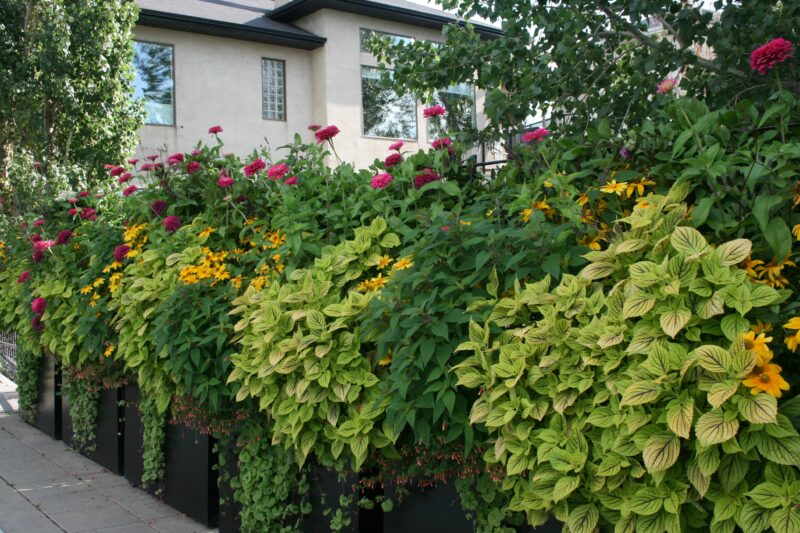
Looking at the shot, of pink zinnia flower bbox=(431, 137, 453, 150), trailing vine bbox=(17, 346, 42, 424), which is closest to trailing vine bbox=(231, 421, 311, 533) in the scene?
pink zinnia flower bbox=(431, 137, 453, 150)

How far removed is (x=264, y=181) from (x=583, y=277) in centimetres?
250

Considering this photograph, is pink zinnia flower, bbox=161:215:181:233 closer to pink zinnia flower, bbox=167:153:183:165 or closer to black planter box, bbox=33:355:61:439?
Answer: pink zinnia flower, bbox=167:153:183:165

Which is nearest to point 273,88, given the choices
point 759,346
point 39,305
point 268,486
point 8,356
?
point 8,356

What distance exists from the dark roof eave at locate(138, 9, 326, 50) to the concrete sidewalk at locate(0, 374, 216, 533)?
35.8 ft

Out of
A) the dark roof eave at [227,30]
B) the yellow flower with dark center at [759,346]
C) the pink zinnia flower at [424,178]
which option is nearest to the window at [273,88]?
the dark roof eave at [227,30]

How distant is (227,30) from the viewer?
16.7 m

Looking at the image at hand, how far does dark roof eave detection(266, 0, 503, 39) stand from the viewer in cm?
1769

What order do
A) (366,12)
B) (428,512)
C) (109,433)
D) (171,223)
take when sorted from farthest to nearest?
(366,12), (109,433), (171,223), (428,512)

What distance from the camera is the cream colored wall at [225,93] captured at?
53.4 ft

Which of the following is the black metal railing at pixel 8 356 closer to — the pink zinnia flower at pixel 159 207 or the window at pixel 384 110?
the pink zinnia flower at pixel 159 207

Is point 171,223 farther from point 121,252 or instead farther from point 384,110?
point 384,110

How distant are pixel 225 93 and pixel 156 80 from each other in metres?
1.48

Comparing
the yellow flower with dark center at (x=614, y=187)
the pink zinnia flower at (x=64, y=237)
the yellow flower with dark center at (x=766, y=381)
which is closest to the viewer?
the yellow flower with dark center at (x=766, y=381)

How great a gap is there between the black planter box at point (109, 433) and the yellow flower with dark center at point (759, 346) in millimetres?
4560
